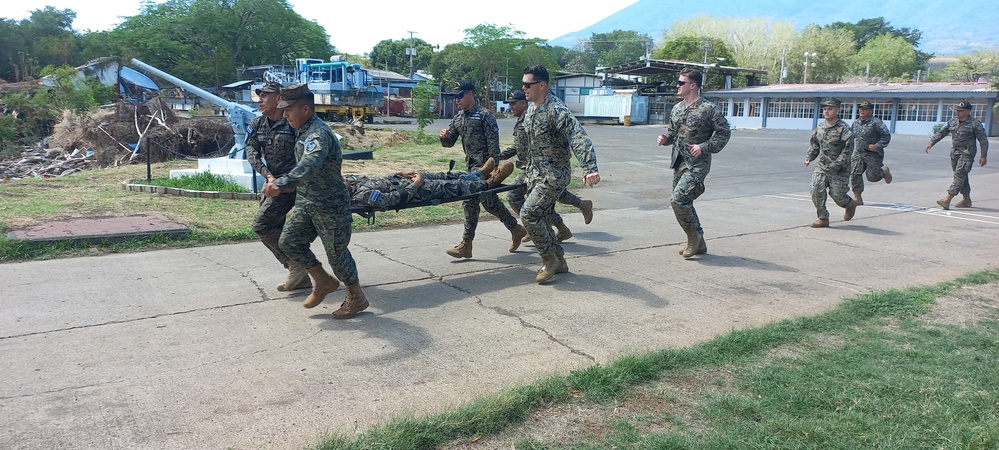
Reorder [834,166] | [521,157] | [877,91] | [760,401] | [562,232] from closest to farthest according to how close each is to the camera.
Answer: [760,401]
[521,157]
[562,232]
[834,166]
[877,91]

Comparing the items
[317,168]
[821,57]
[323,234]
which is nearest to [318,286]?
[323,234]

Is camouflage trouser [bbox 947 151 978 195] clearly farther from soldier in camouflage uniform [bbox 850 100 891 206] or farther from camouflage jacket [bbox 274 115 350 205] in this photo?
camouflage jacket [bbox 274 115 350 205]

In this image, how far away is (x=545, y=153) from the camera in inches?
249

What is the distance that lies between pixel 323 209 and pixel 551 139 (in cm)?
219

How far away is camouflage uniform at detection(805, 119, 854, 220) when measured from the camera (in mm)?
9648

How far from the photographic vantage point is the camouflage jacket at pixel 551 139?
618cm

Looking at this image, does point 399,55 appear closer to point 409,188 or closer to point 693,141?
point 693,141

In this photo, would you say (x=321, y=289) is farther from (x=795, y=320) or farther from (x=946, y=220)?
(x=946, y=220)

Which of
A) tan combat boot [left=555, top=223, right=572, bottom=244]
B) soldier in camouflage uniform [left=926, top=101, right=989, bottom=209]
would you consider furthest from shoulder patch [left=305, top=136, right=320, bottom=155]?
soldier in camouflage uniform [left=926, top=101, right=989, bottom=209]

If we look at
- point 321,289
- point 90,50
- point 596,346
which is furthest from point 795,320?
point 90,50

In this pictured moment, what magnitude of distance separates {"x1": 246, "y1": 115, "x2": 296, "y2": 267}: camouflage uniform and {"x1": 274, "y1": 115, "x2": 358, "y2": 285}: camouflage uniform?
445 mm

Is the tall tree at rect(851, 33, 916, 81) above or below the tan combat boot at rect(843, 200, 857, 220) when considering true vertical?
above

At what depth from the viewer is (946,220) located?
10555 mm

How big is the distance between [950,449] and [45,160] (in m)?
22.9
